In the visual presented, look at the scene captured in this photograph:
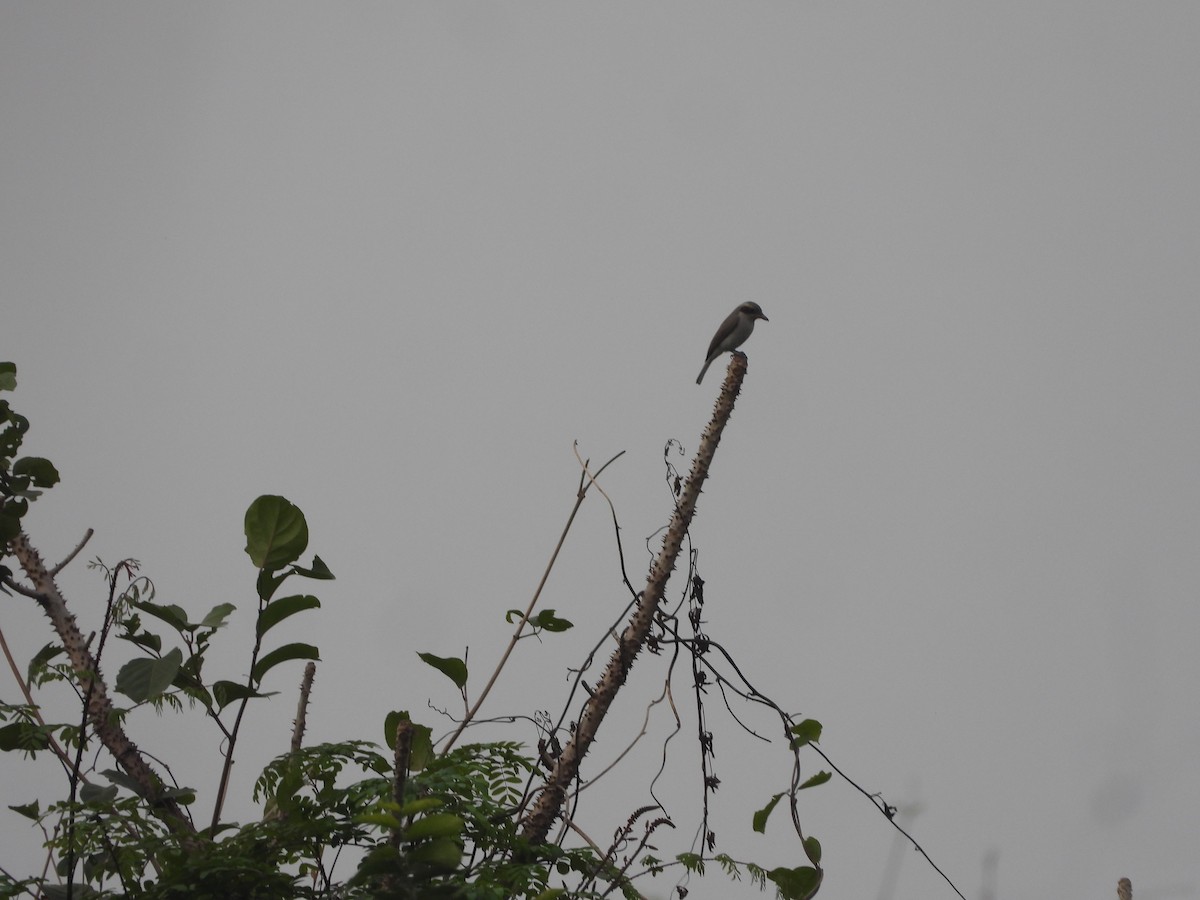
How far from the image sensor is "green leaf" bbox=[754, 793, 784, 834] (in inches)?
119

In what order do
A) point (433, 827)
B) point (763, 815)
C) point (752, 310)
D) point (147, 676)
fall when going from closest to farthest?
point (433, 827), point (147, 676), point (763, 815), point (752, 310)

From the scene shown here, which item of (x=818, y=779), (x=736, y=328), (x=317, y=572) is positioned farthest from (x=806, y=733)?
(x=736, y=328)

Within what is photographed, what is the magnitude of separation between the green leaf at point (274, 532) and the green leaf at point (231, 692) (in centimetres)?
31

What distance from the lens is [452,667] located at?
3.19 metres

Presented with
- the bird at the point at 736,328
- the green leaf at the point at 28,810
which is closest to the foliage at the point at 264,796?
the green leaf at the point at 28,810

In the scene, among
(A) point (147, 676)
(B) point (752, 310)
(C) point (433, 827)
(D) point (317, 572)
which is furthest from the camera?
(B) point (752, 310)

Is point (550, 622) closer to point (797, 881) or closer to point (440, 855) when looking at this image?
point (797, 881)

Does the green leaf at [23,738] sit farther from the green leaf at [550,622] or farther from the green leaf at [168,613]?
the green leaf at [550,622]

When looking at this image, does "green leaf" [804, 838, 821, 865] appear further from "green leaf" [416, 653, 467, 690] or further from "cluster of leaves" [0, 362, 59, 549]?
"cluster of leaves" [0, 362, 59, 549]

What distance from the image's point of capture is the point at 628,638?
323 cm

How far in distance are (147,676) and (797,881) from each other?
195 centimetres

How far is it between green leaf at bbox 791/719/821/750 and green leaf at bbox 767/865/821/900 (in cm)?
37

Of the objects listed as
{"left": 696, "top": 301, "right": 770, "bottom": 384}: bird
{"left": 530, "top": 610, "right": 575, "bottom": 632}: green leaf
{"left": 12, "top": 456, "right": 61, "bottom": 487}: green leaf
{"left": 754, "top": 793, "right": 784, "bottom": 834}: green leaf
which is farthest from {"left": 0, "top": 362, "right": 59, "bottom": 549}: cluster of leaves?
{"left": 696, "top": 301, "right": 770, "bottom": 384}: bird

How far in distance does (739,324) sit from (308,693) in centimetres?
456
